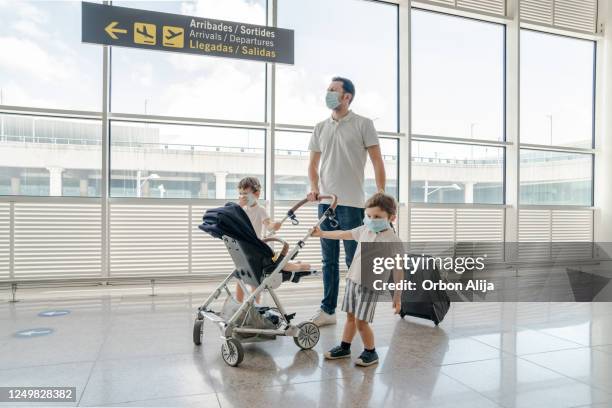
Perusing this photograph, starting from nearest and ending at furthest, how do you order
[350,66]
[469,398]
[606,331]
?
[469,398]
[606,331]
[350,66]

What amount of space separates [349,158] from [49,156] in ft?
11.1

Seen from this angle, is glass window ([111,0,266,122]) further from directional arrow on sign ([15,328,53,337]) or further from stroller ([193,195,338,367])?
stroller ([193,195,338,367])

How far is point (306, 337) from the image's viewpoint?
2.53 meters

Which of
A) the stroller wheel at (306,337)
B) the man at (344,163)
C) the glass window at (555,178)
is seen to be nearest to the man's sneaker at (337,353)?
the stroller wheel at (306,337)

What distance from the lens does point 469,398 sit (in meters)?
1.90

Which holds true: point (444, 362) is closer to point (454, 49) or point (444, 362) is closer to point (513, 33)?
point (454, 49)

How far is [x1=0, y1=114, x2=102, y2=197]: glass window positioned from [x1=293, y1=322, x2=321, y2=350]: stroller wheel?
3.11m

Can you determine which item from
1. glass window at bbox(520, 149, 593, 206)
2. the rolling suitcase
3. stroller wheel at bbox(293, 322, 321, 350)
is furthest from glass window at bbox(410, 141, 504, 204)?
stroller wheel at bbox(293, 322, 321, 350)

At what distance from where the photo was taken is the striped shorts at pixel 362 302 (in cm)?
220

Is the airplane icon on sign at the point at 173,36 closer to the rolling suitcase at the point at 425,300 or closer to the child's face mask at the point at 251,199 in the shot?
the child's face mask at the point at 251,199

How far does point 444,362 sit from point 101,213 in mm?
3688

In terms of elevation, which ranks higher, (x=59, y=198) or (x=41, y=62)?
(x=41, y=62)

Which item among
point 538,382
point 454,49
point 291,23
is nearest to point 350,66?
point 291,23

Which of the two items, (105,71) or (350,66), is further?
(350,66)
